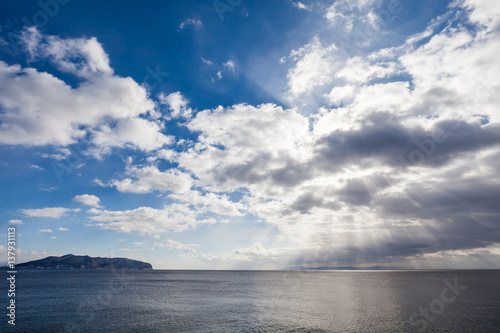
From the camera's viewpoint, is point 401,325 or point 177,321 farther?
point 177,321

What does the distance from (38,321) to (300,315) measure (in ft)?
169

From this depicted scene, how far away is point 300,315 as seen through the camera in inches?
2170

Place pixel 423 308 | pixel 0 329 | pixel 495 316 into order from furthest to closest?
1. pixel 423 308
2. pixel 495 316
3. pixel 0 329

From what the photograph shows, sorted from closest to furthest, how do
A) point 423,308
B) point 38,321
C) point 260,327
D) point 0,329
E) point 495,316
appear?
point 0,329 → point 260,327 → point 38,321 → point 495,316 → point 423,308

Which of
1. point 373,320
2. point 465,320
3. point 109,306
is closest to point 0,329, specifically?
point 109,306

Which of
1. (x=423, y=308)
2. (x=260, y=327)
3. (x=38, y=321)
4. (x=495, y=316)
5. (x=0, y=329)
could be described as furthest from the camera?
(x=423, y=308)

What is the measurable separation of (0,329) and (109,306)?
2496 centimetres

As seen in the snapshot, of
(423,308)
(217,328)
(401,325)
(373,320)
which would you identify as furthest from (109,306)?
(423,308)

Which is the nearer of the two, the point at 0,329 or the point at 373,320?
the point at 0,329

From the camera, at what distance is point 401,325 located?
1809 inches

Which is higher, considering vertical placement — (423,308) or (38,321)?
(38,321)

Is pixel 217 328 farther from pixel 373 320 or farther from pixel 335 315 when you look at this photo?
pixel 373 320

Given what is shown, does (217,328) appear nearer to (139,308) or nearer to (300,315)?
(300,315)

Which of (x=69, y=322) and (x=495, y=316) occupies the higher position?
(x=69, y=322)
